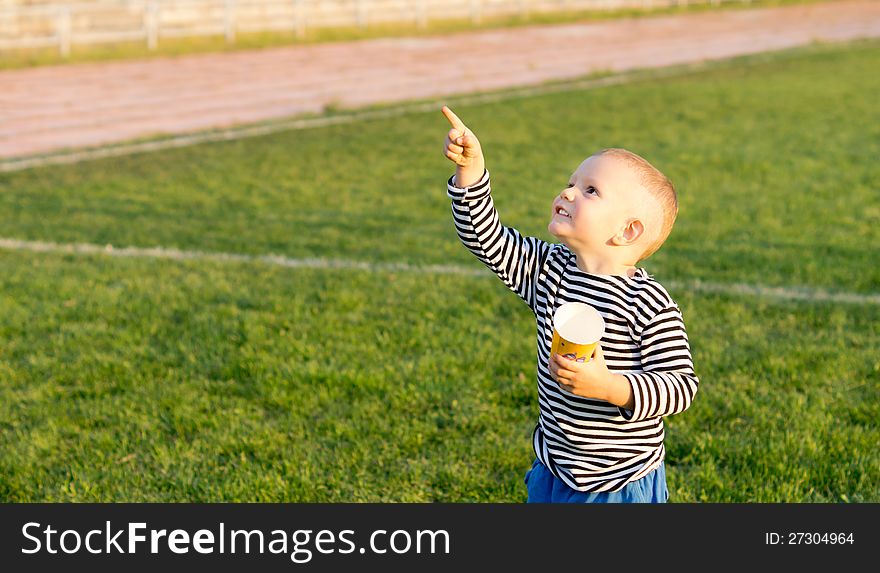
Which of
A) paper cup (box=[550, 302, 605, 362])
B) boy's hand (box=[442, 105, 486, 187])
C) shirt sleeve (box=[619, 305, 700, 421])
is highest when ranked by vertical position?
boy's hand (box=[442, 105, 486, 187])

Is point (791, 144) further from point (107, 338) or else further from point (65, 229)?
point (107, 338)

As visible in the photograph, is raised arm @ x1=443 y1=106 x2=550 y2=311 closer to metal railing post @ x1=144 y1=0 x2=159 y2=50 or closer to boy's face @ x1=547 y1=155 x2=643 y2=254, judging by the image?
boy's face @ x1=547 y1=155 x2=643 y2=254

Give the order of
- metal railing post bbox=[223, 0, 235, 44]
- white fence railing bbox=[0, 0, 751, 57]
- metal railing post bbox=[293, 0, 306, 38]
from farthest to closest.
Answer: metal railing post bbox=[293, 0, 306, 38] < metal railing post bbox=[223, 0, 235, 44] < white fence railing bbox=[0, 0, 751, 57]

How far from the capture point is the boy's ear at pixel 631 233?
265 cm

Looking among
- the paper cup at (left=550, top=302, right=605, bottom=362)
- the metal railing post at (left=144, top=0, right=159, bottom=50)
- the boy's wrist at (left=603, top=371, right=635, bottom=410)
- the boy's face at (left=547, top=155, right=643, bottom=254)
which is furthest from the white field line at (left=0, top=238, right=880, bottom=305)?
the metal railing post at (left=144, top=0, right=159, bottom=50)

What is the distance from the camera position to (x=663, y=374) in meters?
2.57

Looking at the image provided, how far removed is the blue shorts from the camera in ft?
9.06

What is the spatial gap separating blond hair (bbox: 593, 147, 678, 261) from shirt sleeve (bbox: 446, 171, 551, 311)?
28 cm

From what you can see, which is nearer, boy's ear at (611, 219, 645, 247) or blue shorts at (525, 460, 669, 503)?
boy's ear at (611, 219, 645, 247)

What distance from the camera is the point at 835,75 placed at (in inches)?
720

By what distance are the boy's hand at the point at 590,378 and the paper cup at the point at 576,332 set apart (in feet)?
0.05

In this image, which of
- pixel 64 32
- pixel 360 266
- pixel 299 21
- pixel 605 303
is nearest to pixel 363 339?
pixel 360 266

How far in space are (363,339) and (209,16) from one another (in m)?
24.2

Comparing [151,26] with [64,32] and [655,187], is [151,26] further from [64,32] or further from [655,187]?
[655,187]
